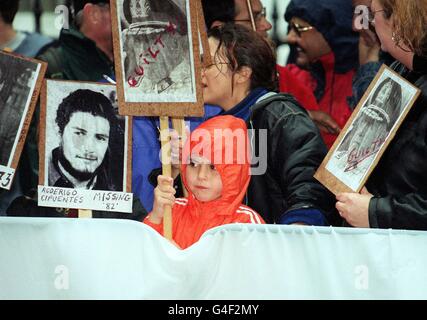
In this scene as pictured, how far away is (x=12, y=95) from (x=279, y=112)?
2.82 ft

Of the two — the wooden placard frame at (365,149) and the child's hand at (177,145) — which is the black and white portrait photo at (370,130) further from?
the child's hand at (177,145)

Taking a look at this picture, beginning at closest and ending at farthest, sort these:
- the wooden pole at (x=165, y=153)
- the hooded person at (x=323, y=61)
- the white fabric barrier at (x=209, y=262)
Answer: the white fabric barrier at (x=209, y=262) → the wooden pole at (x=165, y=153) → the hooded person at (x=323, y=61)

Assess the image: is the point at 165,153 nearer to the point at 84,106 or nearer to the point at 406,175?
the point at 84,106

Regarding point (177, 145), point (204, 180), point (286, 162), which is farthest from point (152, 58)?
point (286, 162)

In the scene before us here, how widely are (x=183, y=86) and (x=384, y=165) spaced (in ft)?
2.18

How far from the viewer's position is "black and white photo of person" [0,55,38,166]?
3018 millimetres

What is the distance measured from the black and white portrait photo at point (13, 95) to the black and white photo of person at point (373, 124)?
3.31 feet

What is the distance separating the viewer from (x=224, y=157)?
2.93 meters

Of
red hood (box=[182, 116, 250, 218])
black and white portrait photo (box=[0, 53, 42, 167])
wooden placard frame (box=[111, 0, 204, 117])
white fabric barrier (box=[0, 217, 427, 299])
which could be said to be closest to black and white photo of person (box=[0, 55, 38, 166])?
black and white portrait photo (box=[0, 53, 42, 167])

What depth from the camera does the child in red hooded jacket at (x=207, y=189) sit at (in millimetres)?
2918

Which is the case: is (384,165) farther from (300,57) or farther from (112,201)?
(112,201)

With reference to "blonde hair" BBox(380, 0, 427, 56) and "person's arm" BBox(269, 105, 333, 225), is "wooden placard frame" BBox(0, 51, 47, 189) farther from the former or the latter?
"blonde hair" BBox(380, 0, 427, 56)

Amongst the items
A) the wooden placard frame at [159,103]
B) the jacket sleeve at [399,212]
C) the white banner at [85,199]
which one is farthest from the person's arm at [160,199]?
the jacket sleeve at [399,212]
